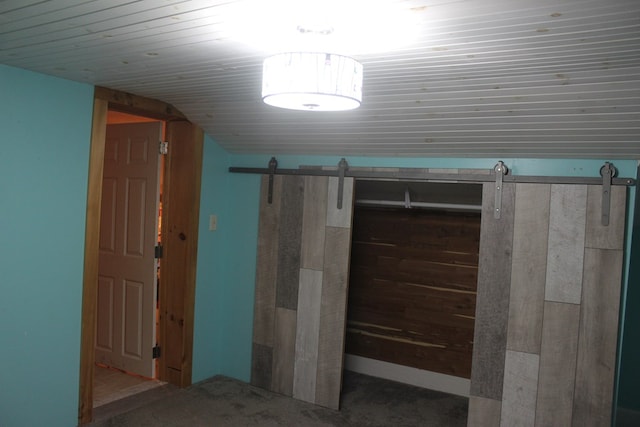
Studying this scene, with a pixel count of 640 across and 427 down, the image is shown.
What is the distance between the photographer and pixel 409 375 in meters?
4.00

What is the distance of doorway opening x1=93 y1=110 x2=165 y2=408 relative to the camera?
3.69 meters

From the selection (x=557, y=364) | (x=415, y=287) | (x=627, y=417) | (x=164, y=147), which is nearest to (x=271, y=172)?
(x=164, y=147)

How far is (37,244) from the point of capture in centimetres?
272

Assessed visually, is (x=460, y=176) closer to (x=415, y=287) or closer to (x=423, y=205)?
(x=423, y=205)

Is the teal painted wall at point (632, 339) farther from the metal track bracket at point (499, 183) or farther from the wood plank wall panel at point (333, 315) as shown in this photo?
the wood plank wall panel at point (333, 315)

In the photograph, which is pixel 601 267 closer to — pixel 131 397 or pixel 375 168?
pixel 375 168

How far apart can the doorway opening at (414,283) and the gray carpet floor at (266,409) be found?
0.84ft

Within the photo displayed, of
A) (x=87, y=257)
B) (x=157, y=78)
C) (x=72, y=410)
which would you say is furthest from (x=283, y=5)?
(x=72, y=410)

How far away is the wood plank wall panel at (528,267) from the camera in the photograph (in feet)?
9.19

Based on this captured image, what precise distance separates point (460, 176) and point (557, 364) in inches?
45.5

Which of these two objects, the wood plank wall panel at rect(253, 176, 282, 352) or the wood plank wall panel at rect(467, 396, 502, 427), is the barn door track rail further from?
the wood plank wall panel at rect(467, 396, 502, 427)

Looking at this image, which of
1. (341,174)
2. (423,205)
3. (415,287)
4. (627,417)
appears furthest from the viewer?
(415,287)

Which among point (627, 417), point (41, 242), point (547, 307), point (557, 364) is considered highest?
point (41, 242)

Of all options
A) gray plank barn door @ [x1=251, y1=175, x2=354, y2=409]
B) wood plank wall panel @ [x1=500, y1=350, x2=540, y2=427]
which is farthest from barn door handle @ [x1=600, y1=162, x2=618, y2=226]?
gray plank barn door @ [x1=251, y1=175, x2=354, y2=409]
